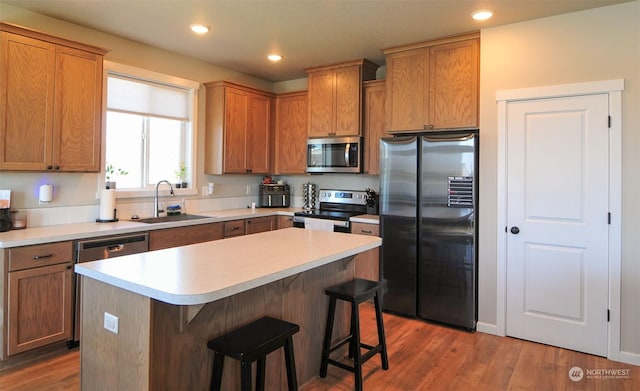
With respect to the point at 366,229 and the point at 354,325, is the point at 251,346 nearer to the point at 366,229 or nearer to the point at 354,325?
the point at 354,325

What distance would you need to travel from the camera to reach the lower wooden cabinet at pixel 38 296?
2.64 metres

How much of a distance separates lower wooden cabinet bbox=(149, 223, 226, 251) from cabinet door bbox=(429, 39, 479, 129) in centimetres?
Answer: 244

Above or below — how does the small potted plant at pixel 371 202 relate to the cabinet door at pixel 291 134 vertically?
below

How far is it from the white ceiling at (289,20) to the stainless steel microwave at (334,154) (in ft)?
3.24

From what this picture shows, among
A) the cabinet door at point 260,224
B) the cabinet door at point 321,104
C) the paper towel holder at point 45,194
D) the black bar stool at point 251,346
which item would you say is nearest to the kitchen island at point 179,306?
the black bar stool at point 251,346

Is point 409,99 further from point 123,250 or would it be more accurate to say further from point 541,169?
point 123,250

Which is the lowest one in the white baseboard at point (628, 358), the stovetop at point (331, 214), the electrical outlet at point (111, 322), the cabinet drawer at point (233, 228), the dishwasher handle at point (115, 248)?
the white baseboard at point (628, 358)

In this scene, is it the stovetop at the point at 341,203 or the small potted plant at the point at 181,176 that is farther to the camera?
the stovetop at the point at 341,203

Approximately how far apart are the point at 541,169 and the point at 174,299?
3.01 meters

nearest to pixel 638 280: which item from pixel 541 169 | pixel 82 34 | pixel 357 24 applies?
pixel 541 169

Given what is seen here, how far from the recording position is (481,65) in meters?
3.48

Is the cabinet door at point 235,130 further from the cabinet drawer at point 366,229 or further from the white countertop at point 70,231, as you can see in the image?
the cabinet drawer at point 366,229

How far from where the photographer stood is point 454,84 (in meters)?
3.62

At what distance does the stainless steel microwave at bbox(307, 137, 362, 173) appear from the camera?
14.8ft
